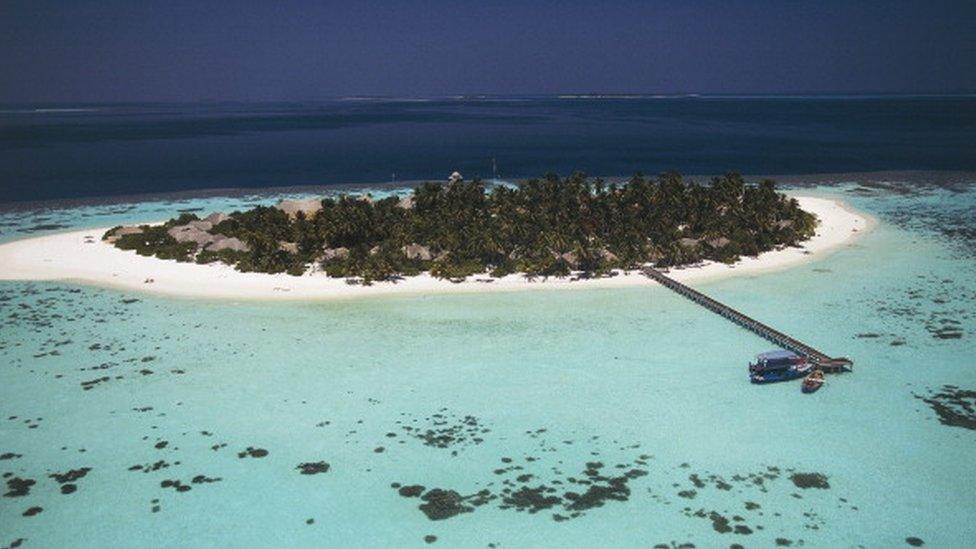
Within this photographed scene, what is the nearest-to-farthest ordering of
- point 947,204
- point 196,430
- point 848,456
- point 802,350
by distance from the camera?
point 848,456 → point 196,430 → point 802,350 → point 947,204

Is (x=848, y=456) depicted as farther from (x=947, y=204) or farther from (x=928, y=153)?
(x=928, y=153)

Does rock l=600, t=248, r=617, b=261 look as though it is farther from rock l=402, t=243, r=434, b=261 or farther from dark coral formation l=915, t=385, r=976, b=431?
dark coral formation l=915, t=385, r=976, b=431

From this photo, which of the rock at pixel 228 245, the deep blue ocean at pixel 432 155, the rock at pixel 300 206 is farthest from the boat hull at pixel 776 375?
the deep blue ocean at pixel 432 155

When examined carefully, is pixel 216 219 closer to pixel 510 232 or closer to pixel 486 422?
pixel 510 232

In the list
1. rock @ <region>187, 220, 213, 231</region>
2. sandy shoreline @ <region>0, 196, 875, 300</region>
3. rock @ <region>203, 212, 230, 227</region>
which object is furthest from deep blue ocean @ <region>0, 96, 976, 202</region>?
sandy shoreline @ <region>0, 196, 875, 300</region>

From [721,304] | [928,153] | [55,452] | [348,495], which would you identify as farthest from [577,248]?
[928,153]

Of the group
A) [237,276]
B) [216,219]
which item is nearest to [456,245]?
[237,276]
